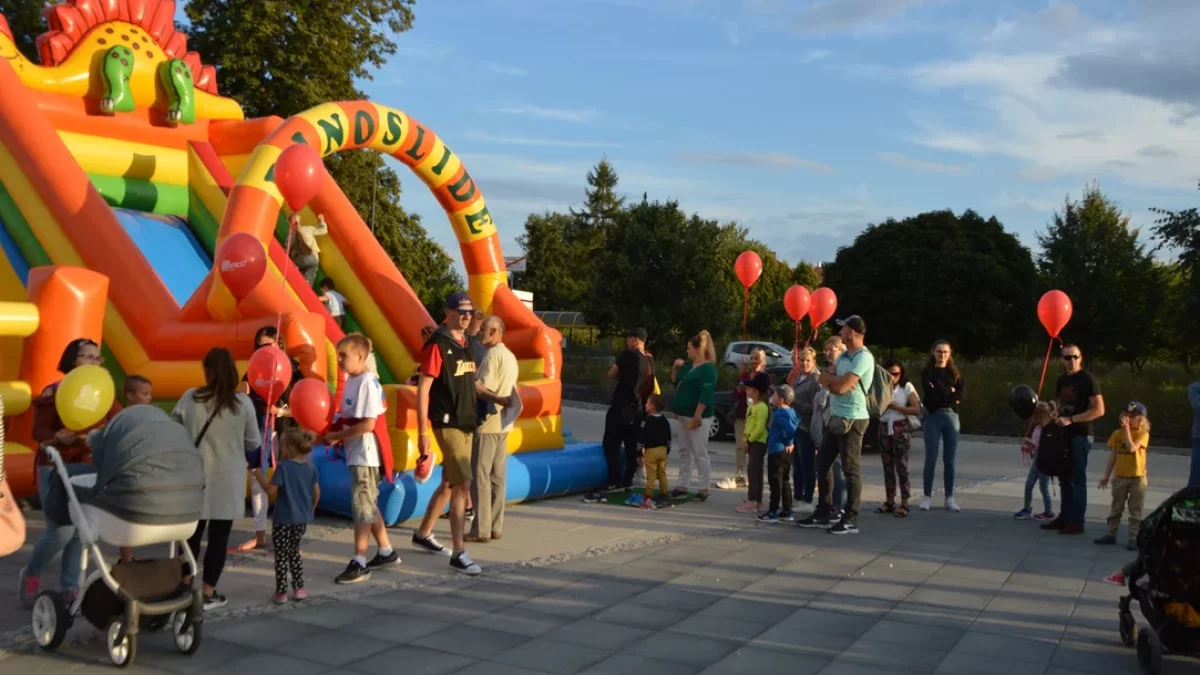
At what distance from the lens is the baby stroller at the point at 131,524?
16.1 feet

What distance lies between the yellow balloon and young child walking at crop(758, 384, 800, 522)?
5697mm

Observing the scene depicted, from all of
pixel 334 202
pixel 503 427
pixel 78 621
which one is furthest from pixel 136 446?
pixel 334 202

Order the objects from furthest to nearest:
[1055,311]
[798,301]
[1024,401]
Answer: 1. [798,301]
2. [1055,311]
3. [1024,401]

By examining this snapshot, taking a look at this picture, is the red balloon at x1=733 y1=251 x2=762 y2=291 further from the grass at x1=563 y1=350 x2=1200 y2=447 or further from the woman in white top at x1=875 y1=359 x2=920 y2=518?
the grass at x1=563 y1=350 x2=1200 y2=447

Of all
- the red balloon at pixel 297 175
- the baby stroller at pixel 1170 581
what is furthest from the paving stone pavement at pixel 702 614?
the red balloon at pixel 297 175

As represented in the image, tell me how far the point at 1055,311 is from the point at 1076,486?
2.13 meters

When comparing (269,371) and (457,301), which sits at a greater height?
(457,301)

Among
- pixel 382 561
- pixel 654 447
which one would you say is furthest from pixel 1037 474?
pixel 382 561

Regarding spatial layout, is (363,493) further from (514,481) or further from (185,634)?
(514,481)

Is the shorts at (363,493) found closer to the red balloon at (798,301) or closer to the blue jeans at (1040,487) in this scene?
the blue jeans at (1040,487)

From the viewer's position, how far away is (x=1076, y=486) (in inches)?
368

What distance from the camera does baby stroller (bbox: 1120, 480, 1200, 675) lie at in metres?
5.13

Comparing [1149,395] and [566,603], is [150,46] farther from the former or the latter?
[1149,395]

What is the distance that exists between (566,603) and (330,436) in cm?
176
